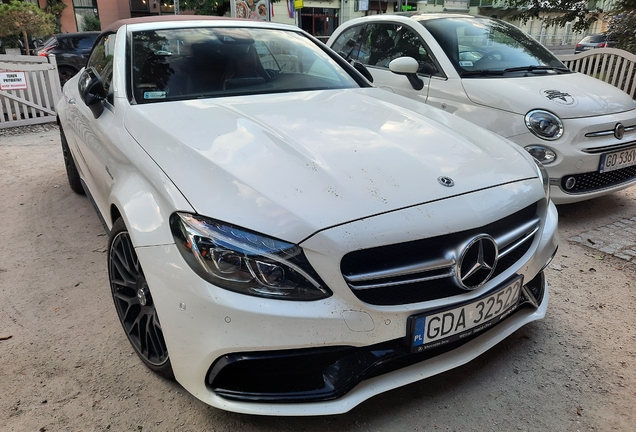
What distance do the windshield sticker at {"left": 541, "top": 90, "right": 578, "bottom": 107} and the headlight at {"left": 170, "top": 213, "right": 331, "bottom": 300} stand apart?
3.04 metres

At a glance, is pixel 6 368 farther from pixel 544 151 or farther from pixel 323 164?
pixel 544 151

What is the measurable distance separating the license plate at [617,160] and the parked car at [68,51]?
39.8 feet

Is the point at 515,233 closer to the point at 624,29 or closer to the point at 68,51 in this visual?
the point at 624,29

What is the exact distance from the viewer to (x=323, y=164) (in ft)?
6.06

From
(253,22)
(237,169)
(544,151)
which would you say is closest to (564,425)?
(237,169)

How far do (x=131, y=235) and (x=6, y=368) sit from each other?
0.99 meters

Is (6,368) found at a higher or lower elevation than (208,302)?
lower

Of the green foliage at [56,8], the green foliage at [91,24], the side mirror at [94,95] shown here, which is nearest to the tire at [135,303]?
the side mirror at [94,95]

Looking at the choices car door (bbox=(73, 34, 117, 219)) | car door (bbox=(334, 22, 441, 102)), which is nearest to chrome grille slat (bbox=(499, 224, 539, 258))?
car door (bbox=(73, 34, 117, 219))

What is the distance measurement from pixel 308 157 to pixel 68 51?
12.6 metres

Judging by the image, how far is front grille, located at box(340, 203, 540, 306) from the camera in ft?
5.21

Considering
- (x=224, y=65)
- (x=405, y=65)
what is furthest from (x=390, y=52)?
(x=224, y=65)

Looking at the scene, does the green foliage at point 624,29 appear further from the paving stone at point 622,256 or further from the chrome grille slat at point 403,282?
the chrome grille slat at point 403,282

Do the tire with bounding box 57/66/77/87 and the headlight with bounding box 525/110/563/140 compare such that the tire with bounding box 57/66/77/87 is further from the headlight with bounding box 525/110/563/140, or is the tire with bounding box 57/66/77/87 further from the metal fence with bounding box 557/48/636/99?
the headlight with bounding box 525/110/563/140
